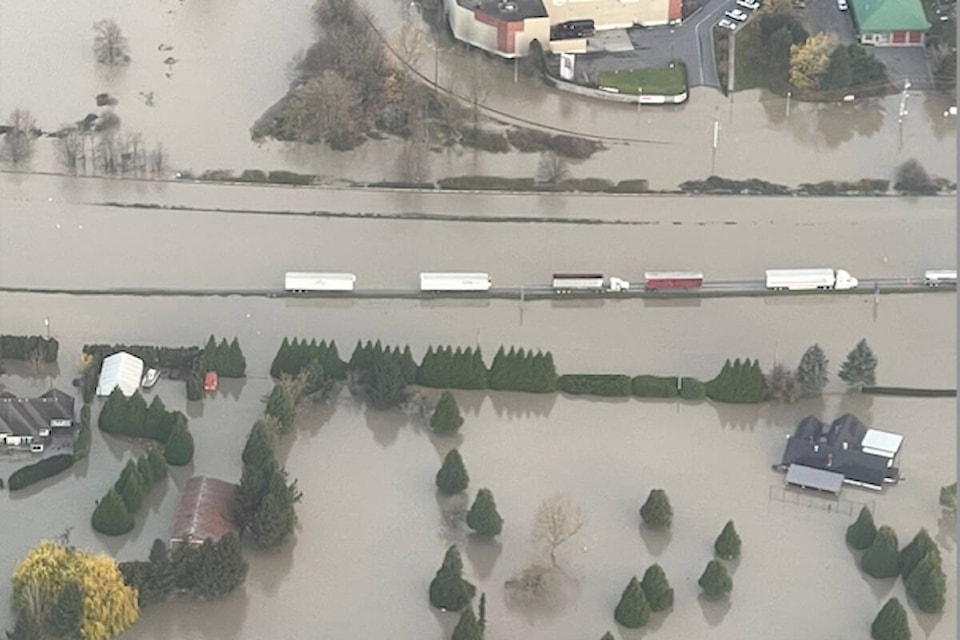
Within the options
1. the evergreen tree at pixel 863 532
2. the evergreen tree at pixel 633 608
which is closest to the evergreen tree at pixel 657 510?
the evergreen tree at pixel 633 608

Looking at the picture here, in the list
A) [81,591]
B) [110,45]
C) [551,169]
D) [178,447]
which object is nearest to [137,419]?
[178,447]

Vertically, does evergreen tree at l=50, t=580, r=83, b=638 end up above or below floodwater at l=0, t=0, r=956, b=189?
below

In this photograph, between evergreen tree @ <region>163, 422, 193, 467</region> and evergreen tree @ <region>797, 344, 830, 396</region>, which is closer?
evergreen tree @ <region>163, 422, 193, 467</region>

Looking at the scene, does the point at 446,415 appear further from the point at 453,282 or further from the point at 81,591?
the point at 81,591

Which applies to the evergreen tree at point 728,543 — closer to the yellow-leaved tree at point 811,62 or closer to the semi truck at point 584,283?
the semi truck at point 584,283

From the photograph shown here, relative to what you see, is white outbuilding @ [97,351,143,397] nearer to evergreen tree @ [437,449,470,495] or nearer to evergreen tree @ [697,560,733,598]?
evergreen tree @ [437,449,470,495]

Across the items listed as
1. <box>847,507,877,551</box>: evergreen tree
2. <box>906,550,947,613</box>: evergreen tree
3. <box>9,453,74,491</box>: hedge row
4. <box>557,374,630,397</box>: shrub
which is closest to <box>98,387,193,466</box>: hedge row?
<box>9,453,74,491</box>: hedge row
